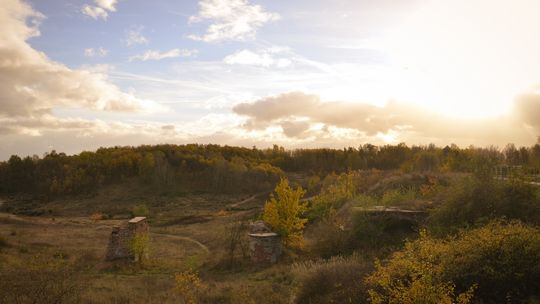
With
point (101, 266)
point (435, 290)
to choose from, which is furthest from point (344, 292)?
point (101, 266)

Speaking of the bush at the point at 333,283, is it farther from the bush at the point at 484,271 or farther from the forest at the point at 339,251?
the bush at the point at 484,271

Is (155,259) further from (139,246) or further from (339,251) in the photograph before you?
(339,251)

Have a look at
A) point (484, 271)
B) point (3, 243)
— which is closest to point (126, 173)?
point (3, 243)

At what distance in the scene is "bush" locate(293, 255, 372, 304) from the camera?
1084cm

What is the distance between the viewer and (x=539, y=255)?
29.4ft

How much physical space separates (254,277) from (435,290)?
432 inches

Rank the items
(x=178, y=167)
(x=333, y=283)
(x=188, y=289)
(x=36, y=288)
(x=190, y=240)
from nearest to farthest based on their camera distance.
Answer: (x=36, y=288)
(x=333, y=283)
(x=188, y=289)
(x=190, y=240)
(x=178, y=167)

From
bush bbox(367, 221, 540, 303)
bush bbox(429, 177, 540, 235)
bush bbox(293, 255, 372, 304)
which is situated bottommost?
bush bbox(293, 255, 372, 304)

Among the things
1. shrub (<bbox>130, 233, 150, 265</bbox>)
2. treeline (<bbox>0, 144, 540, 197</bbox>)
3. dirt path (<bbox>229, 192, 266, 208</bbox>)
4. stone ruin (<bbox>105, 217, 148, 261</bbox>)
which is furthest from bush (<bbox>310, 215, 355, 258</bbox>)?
treeline (<bbox>0, 144, 540, 197</bbox>)

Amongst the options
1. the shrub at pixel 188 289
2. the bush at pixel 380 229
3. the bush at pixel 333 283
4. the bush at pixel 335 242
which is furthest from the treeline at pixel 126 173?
the bush at pixel 333 283

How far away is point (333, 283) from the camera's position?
11.9m

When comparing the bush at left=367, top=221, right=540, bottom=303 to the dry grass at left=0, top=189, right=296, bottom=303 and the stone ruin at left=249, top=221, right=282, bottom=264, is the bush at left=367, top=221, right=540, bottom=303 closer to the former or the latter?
the dry grass at left=0, top=189, right=296, bottom=303

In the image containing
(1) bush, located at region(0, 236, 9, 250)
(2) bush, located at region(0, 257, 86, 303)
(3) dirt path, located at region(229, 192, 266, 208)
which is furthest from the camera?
(3) dirt path, located at region(229, 192, 266, 208)

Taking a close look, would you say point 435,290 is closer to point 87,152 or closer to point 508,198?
point 508,198
